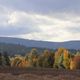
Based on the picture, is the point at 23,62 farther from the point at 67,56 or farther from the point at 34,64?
the point at 67,56

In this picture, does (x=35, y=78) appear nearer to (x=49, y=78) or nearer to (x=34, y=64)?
(x=49, y=78)

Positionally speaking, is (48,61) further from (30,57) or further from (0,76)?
(0,76)

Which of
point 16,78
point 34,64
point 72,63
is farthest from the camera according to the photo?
point 34,64

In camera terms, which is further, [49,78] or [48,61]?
[48,61]

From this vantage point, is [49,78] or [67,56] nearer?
[49,78]

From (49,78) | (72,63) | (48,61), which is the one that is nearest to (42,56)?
(48,61)

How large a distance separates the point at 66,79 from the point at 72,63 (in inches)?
2401

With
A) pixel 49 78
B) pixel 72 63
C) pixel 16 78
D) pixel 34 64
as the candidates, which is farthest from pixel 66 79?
pixel 34 64

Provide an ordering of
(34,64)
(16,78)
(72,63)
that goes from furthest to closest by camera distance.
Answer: (34,64)
(72,63)
(16,78)

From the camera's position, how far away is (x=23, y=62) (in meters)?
104

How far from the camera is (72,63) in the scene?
9350cm

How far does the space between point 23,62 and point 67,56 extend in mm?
13736

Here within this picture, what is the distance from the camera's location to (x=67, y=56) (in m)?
101

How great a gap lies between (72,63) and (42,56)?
11441 mm
